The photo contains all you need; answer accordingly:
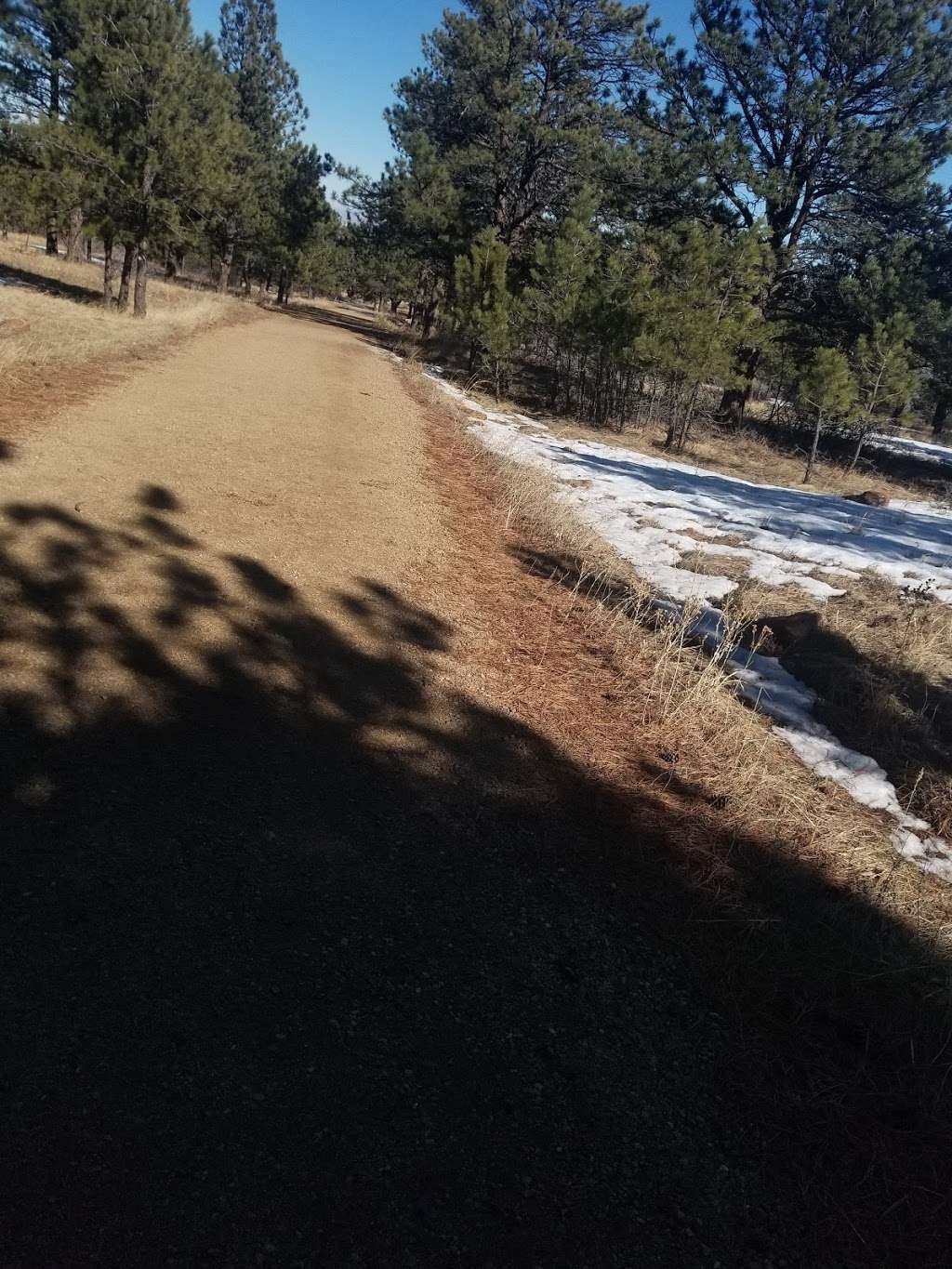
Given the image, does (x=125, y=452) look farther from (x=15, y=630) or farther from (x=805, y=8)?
(x=805, y=8)

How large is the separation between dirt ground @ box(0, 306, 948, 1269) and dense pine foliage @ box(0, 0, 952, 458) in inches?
699

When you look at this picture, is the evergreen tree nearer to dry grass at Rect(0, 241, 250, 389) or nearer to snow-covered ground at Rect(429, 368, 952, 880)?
dry grass at Rect(0, 241, 250, 389)

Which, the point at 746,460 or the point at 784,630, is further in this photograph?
the point at 746,460

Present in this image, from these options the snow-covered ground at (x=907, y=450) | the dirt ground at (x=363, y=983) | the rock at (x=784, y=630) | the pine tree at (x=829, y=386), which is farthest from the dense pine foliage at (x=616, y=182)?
the dirt ground at (x=363, y=983)

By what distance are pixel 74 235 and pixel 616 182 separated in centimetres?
2220

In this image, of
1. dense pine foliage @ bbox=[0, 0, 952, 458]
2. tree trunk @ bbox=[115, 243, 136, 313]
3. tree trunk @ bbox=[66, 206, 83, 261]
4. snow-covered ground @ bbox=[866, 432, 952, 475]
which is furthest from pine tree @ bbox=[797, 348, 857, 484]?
tree trunk @ bbox=[66, 206, 83, 261]

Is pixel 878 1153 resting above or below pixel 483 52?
below

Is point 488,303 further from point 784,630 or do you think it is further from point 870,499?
point 784,630

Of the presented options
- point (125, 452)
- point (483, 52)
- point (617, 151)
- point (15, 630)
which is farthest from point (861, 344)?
point (15, 630)

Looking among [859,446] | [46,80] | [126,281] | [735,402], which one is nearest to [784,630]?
[859,446]

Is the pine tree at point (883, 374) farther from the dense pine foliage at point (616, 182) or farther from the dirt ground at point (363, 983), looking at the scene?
the dirt ground at point (363, 983)

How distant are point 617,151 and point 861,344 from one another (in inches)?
403

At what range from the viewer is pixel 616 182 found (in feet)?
84.6

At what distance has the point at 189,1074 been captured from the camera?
1903mm
